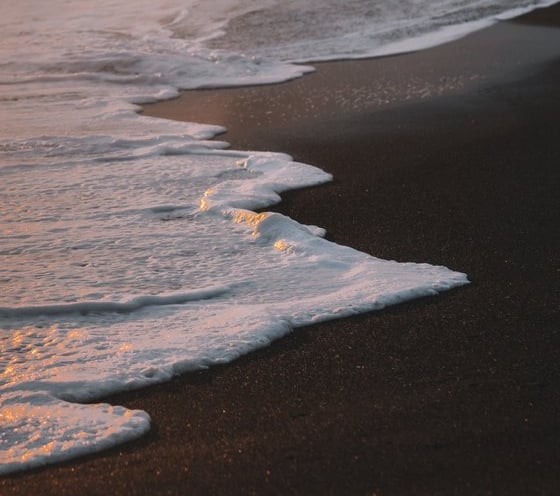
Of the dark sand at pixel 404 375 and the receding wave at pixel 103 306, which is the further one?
the receding wave at pixel 103 306

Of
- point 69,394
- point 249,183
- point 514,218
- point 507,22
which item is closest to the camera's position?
point 69,394

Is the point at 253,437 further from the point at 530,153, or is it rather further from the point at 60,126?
the point at 60,126

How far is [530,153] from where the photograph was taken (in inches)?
211

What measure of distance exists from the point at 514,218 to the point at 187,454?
8.00 feet

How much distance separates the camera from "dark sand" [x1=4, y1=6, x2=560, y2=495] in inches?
96.2

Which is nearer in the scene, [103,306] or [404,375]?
[404,375]

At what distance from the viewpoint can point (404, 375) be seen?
2.95 meters

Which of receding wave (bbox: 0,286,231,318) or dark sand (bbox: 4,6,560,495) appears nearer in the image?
dark sand (bbox: 4,6,560,495)

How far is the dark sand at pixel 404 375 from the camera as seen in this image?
8.02ft

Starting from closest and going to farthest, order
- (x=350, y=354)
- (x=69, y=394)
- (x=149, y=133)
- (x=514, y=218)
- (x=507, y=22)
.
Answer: (x=69, y=394)
(x=350, y=354)
(x=514, y=218)
(x=149, y=133)
(x=507, y=22)

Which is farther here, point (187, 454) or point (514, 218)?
point (514, 218)

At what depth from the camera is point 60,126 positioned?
656 cm

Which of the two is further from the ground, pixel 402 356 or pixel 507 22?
pixel 507 22

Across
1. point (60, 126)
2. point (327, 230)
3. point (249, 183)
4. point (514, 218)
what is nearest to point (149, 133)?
point (60, 126)
